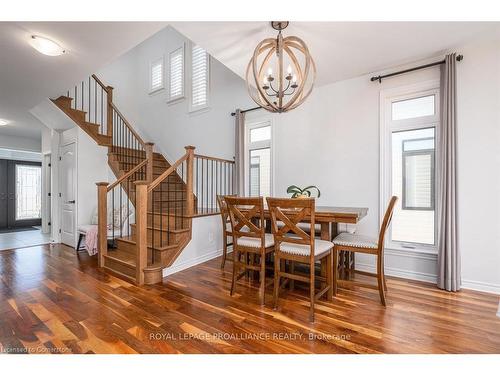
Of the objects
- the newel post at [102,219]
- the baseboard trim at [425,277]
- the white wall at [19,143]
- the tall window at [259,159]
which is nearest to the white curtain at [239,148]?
the tall window at [259,159]

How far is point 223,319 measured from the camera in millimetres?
1978

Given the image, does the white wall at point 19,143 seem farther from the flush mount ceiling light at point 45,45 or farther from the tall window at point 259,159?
the tall window at point 259,159

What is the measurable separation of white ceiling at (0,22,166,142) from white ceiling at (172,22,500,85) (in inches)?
22.3

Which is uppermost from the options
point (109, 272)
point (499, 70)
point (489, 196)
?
point (499, 70)

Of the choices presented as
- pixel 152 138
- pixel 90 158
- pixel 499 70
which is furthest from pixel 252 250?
pixel 152 138

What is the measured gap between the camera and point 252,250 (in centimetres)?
238

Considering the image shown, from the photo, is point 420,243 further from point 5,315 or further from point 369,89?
point 5,315

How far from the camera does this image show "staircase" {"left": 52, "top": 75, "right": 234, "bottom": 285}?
2.93 metres

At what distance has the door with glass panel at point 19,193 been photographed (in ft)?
22.7

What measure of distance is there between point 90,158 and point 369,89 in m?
5.08

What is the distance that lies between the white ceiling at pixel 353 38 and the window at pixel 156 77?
357 centimetres

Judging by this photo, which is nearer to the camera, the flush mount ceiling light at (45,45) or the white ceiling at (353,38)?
the white ceiling at (353,38)
